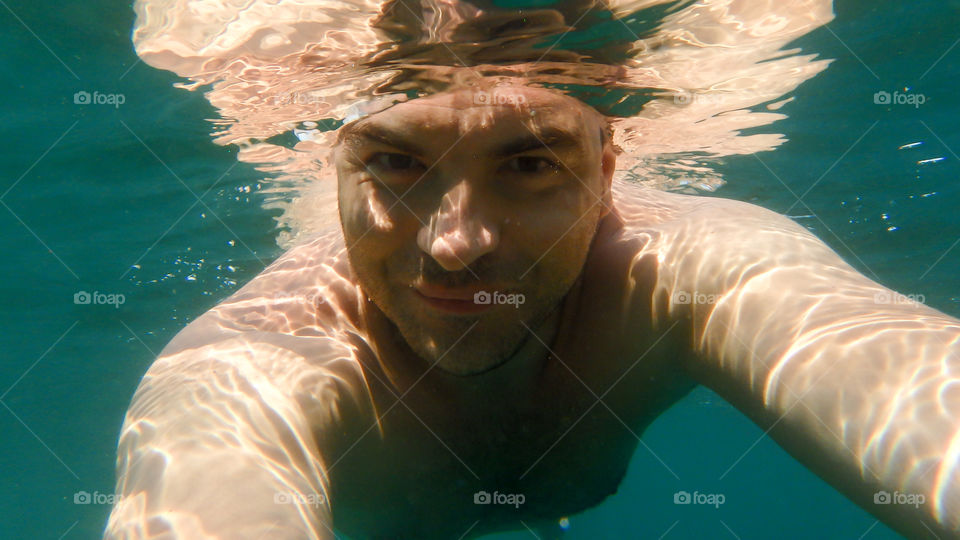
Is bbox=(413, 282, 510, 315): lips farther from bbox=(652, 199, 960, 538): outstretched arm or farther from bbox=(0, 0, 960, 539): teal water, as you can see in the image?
bbox=(0, 0, 960, 539): teal water

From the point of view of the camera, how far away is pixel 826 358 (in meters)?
2.22

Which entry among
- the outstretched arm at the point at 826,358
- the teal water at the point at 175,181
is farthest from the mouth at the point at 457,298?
the teal water at the point at 175,181

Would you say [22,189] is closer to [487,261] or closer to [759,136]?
[487,261]

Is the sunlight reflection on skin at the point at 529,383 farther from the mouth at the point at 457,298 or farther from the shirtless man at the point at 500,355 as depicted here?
the mouth at the point at 457,298

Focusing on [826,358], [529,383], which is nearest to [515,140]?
[529,383]

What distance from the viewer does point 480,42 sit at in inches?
194

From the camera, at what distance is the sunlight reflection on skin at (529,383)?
79.9 inches

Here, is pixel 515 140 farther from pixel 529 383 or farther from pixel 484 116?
pixel 529 383

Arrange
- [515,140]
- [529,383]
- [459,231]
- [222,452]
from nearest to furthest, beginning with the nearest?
[222,452] < [459,231] < [515,140] < [529,383]

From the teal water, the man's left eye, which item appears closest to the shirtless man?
the man's left eye

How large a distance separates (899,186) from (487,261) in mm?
12894

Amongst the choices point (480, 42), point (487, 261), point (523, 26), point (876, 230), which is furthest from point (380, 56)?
point (876, 230)

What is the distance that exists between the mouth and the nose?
0.13 metres

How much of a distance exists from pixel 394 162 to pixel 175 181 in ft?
29.6
